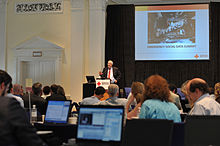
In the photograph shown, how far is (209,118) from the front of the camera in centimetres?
266

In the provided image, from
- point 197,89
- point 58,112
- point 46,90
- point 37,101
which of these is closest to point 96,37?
point 46,90

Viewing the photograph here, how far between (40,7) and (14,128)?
10.5 metres

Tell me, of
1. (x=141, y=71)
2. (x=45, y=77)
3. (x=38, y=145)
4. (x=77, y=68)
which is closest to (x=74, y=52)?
(x=77, y=68)

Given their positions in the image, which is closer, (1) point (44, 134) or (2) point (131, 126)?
(2) point (131, 126)

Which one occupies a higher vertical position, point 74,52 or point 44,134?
point 74,52

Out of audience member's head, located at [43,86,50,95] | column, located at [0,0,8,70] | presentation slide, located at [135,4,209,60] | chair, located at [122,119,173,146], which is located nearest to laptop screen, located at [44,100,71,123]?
chair, located at [122,119,173,146]

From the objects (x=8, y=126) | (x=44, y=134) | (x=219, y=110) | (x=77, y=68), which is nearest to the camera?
(x=8, y=126)

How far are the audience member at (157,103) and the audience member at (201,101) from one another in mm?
292

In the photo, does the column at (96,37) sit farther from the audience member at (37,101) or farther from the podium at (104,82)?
the audience member at (37,101)

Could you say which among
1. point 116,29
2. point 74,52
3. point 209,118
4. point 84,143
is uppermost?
point 116,29

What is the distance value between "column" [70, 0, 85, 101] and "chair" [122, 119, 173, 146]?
855 cm

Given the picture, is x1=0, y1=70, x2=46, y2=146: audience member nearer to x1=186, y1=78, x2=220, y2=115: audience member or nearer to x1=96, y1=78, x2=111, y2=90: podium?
x1=186, y1=78, x2=220, y2=115: audience member

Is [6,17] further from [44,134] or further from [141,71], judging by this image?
[44,134]

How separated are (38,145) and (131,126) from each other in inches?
36.6
